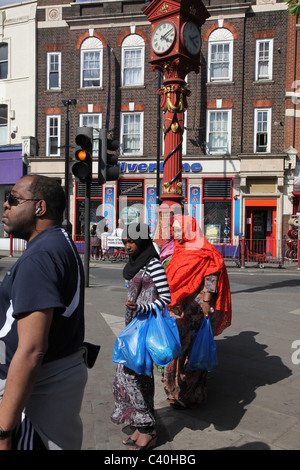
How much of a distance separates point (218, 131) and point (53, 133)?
8684 mm

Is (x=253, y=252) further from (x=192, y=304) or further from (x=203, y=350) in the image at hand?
(x=203, y=350)

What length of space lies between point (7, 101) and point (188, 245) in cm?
2175

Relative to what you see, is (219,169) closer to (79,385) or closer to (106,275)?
(106,275)

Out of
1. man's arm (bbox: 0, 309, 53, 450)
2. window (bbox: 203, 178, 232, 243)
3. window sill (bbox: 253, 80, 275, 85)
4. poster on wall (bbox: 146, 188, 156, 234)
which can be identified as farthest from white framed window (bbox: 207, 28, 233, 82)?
man's arm (bbox: 0, 309, 53, 450)

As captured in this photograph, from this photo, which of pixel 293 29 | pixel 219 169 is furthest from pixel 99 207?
pixel 293 29

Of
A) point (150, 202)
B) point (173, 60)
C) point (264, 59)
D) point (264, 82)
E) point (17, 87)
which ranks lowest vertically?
point (150, 202)

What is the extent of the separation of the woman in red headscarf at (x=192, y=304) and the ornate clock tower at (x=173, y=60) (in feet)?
11.7

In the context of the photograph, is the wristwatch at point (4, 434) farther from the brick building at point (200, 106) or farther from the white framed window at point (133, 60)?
the white framed window at point (133, 60)

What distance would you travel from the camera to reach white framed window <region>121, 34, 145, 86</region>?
813 inches

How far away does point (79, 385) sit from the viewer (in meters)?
2.01

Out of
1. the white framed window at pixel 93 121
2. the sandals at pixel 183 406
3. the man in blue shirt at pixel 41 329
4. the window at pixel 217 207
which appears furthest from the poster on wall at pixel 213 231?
the man in blue shirt at pixel 41 329

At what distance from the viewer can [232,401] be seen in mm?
3953

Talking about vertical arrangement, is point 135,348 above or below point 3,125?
below

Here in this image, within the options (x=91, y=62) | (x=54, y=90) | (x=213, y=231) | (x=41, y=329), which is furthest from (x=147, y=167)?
(x=41, y=329)
